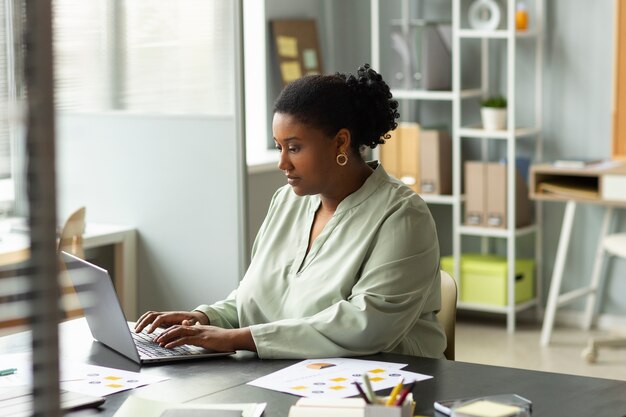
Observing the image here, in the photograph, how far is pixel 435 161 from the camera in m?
5.09

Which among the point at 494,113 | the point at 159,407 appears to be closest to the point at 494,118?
the point at 494,113

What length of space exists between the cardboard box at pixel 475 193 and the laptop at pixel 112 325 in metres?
3.09

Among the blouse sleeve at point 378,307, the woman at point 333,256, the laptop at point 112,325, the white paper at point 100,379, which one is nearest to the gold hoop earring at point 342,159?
the woman at point 333,256

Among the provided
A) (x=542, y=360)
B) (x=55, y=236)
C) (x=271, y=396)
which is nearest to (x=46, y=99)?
(x=55, y=236)

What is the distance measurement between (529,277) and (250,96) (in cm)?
173

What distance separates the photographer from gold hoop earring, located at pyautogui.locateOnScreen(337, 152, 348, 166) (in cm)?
222

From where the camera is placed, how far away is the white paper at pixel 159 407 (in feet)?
5.27

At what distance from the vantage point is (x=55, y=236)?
0.55 m

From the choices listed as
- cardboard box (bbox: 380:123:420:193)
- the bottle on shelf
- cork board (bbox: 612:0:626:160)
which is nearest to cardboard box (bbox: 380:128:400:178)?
cardboard box (bbox: 380:123:420:193)

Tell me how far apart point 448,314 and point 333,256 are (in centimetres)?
33

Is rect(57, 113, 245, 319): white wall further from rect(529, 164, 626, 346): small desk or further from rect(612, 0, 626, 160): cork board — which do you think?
rect(612, 0, 626, 160): cork board

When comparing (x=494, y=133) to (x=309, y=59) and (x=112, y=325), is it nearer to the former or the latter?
(x=309, y=59)

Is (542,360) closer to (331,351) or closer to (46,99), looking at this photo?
(331,351)

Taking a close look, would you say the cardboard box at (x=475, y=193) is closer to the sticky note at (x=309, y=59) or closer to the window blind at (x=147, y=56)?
the sticky note at (x=309, y=59)
